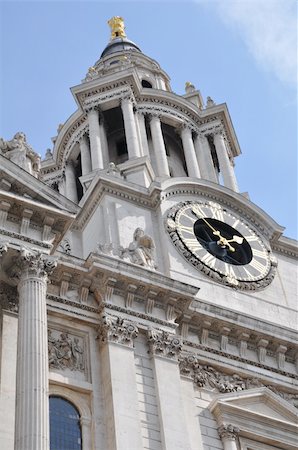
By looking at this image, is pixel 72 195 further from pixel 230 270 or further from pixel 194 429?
pixel 194 429

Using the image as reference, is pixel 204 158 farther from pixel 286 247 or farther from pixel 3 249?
pixel 3 249

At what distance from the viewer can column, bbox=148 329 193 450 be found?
23297mm

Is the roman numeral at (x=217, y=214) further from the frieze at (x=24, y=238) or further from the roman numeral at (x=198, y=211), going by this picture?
the frieze at (x=24, y=238)

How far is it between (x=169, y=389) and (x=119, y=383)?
4.61ft

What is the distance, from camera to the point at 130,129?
123 ft

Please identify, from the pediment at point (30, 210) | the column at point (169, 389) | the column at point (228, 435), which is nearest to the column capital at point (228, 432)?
the column at point (228, 435)

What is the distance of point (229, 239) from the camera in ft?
108

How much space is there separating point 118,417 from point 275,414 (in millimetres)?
5349

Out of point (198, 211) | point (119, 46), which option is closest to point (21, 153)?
point (198, 211)

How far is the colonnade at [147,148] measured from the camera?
3716cm

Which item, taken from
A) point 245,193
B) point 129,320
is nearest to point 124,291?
point 129,320

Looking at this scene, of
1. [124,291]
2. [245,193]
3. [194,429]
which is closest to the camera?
[194,429]

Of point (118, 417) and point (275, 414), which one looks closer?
point (118, 417)

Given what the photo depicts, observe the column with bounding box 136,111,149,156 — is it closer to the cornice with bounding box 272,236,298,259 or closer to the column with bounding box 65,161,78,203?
the column with bounding box 65,161,78,203
